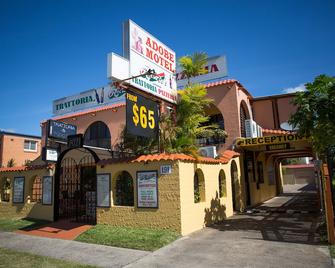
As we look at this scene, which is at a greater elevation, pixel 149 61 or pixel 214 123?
pixel 149 61

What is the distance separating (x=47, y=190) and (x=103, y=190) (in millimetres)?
3802

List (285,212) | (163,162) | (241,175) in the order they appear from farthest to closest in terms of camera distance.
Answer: (241,175) → (285,212) → (163,162)

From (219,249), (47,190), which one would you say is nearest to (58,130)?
(47,190)

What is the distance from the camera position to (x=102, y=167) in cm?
1113

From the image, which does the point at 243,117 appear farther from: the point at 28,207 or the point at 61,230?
the point at 28,207

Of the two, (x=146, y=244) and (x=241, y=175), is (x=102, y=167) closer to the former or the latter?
(x=146, y=244)

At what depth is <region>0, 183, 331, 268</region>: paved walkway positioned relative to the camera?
6605mm

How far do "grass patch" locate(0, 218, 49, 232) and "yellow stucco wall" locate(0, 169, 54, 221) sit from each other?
0.41 m

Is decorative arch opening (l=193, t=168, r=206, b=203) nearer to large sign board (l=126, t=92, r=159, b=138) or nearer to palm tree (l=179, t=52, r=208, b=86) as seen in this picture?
large sign board (l=126, t=92, r=159, b=138)

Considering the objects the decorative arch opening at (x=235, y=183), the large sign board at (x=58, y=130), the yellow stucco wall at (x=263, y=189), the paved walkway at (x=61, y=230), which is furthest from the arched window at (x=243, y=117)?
the paved walkway at (x=61, y=230)

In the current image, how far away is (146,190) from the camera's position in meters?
9.79

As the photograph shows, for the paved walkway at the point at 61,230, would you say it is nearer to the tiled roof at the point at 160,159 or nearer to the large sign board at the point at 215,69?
the tiled roof at the point at 160,159

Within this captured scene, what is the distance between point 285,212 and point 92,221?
30.3ft

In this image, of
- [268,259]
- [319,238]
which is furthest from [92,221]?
[319,238]
